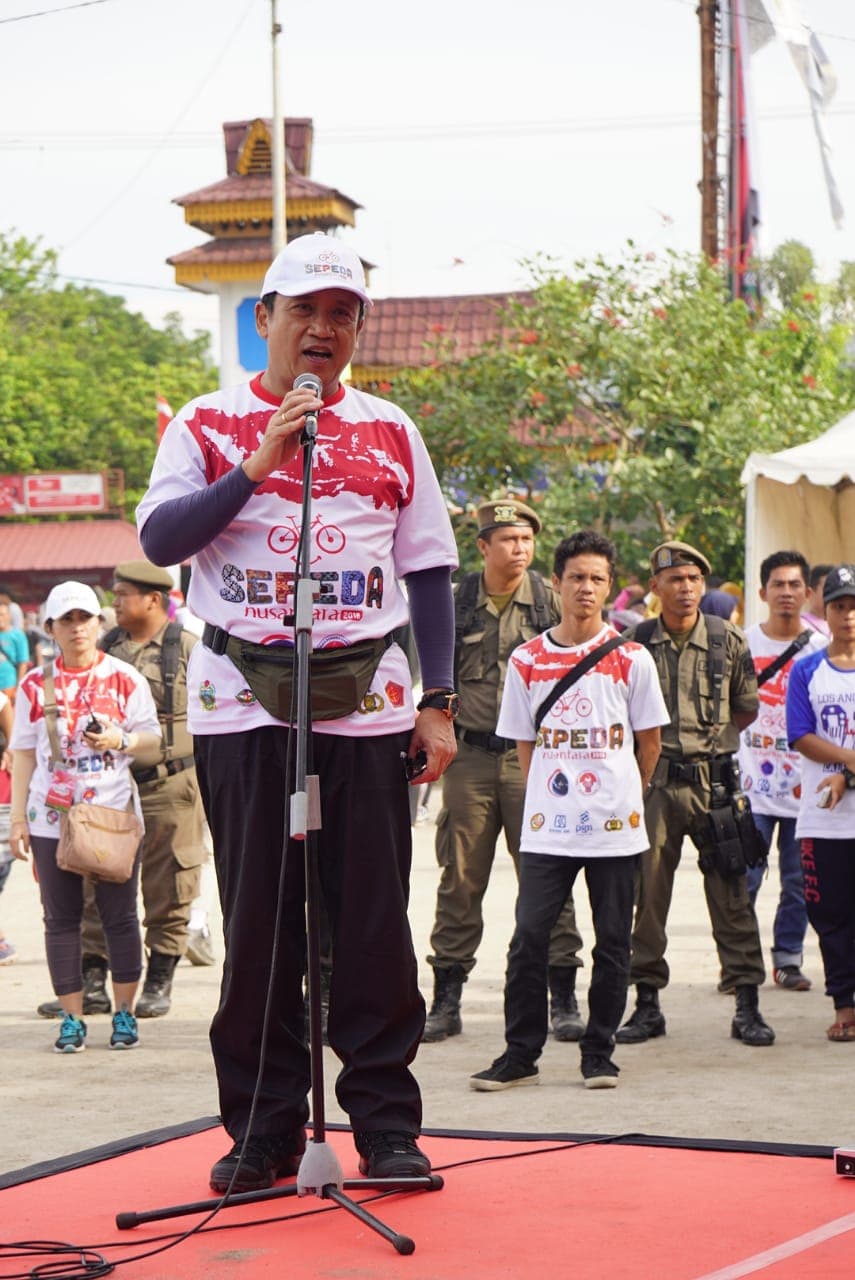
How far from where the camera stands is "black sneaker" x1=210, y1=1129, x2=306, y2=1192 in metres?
4.31

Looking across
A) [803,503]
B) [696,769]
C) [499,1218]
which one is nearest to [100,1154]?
[499,1218]

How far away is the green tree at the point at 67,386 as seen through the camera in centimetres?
5966

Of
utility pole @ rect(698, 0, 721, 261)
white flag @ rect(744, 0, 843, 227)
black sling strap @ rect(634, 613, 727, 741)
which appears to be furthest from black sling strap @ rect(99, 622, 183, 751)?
utility pole @ rect(698, 0, 721, 261)

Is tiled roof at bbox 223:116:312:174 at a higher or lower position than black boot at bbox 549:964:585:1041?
higher

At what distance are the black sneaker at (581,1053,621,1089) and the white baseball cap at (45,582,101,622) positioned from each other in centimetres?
274

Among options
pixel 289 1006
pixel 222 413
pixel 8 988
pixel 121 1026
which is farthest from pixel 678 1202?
pixel 8 988

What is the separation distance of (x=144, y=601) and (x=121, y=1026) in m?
1.93

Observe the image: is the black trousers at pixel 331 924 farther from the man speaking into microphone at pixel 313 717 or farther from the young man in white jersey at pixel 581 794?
the young man in white jersey at pixel 581 794

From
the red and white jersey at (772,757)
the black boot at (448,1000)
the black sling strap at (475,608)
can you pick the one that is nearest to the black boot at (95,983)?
the black boot at (448,1000)

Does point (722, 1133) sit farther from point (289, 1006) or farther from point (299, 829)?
point (299, 829)

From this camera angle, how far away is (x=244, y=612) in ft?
14.2

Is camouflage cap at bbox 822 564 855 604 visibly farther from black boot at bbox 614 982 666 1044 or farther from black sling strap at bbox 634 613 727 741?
black boot at bbox 614 982 666 1044

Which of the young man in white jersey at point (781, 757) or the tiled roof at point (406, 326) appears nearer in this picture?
the young man in white jersey at point (781, 757)

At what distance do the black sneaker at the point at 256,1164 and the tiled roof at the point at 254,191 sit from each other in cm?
2243
